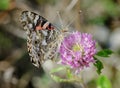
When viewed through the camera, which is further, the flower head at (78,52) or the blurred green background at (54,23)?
the blurred green background at (54,23)

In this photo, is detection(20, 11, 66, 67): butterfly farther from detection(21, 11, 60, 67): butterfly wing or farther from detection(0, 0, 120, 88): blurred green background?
detection(0, 0, 120, 88): blurred green background

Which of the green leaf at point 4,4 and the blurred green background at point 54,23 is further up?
the green leaf at point 4,4

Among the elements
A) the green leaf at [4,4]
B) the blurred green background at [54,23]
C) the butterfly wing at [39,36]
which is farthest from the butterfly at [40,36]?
the green leaf at [4,4]

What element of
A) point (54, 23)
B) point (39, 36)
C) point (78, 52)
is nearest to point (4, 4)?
point (54, 23)

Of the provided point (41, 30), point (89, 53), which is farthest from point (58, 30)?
point (89, 53)

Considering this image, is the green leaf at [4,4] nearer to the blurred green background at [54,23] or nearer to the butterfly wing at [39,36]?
the blurred green background at [54,23]

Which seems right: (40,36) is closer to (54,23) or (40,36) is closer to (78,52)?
(78,52)
